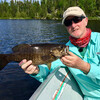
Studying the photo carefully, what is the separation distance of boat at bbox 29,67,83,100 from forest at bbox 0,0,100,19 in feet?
323

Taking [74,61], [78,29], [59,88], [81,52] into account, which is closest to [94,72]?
[74,61]

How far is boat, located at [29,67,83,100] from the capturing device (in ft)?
10.3

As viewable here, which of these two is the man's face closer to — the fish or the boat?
the fish

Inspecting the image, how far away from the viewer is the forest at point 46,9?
327 ft

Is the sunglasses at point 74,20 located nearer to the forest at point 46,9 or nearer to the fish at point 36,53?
the fish at point 36,53

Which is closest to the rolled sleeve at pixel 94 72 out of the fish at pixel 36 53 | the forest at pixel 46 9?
the fish at pixel 36 53

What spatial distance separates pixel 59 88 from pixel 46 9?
134597 mm

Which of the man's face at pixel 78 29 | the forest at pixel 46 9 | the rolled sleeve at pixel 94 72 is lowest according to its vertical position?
the rolled sleeve at pixel 94 72

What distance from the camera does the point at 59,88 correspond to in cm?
358

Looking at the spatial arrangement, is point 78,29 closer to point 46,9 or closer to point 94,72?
point 94,72

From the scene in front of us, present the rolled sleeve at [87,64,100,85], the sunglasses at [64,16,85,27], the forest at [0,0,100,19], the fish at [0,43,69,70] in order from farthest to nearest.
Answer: the forest at [0,0,100,19] → the sunglasses at [64,16,85,27] → the fish at [0,43,69,70] → the rolled sleeve at [87,64,100,85]

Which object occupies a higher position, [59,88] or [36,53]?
[36,53]

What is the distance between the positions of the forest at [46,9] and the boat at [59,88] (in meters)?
98.3

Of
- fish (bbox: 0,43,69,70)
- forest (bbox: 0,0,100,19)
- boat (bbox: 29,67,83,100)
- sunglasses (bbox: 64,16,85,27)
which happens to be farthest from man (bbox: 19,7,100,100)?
forest (bbox: 0,0,100,19)
